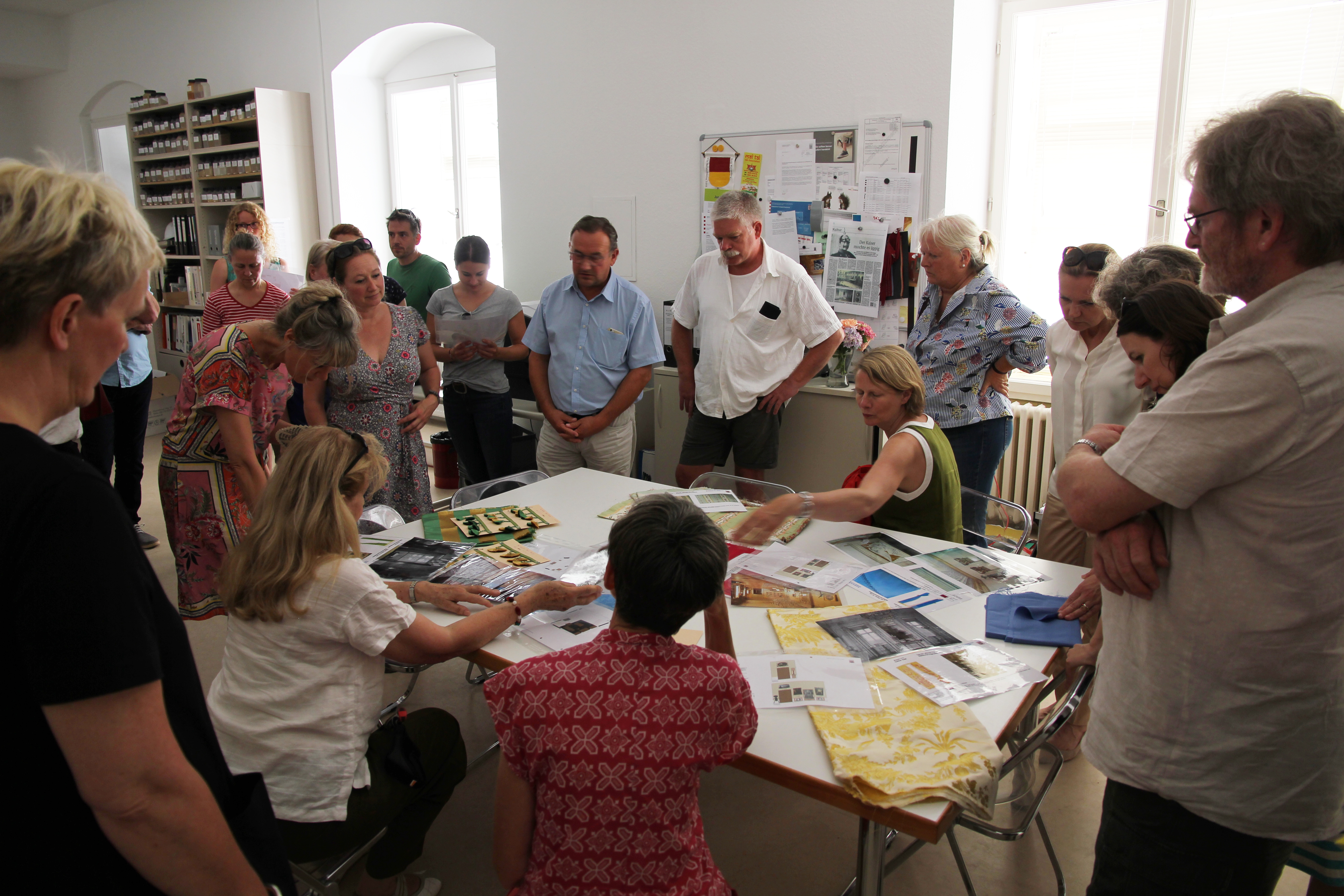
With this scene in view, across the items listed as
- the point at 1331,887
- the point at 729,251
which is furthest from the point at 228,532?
the point at 1331,887

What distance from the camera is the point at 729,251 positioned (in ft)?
12.2

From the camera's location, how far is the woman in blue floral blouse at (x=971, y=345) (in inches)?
128

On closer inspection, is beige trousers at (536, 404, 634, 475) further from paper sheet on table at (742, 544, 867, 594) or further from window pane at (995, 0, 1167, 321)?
window pane at (995, 0, 1167, 321)

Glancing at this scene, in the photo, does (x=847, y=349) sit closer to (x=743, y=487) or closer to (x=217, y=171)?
(x=743, y=487)

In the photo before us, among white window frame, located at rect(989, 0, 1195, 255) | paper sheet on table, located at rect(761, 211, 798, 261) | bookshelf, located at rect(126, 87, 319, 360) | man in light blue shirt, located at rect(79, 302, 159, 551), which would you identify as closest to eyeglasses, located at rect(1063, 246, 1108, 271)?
white window frame, located at rect(989, 0, 1195, 255)

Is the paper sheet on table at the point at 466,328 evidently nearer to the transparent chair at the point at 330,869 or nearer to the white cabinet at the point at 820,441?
the white cabinet at the point at 820,441

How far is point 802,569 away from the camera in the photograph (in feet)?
7.15

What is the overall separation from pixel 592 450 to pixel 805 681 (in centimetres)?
232

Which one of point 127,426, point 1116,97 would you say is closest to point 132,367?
point 127,426

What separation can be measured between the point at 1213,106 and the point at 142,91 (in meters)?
9.05

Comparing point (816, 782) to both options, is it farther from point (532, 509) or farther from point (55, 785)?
point (532, 509)

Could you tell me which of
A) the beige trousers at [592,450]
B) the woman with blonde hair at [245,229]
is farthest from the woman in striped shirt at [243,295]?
the beige trousers at [592,450]

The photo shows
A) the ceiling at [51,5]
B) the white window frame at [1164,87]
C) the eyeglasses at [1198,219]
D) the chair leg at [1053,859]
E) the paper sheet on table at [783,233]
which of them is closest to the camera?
the eyeglasses at [1198,219]

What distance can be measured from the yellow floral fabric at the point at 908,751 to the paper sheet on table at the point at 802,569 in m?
0.43
